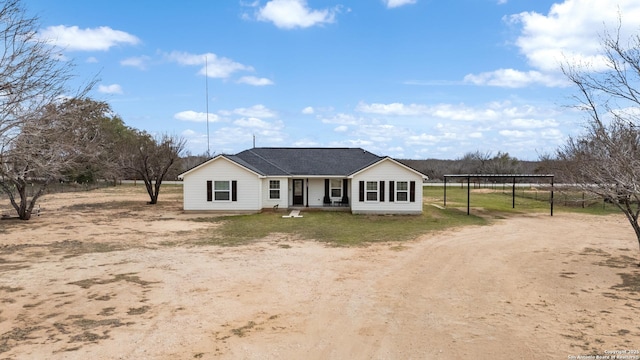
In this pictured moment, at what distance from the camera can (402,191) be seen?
25.0 m

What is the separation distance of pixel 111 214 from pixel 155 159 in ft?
23.7

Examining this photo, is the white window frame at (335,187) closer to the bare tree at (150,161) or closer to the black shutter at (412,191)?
the black shutter at (412,191)

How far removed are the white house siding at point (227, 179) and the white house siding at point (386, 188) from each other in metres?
5.90

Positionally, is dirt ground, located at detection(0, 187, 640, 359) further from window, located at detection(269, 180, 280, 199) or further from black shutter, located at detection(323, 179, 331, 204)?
black shutter, located at detection(323, 179, 331, 204)

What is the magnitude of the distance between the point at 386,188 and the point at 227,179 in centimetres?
954

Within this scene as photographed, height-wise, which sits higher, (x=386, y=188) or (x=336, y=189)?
(x=386, y=188)

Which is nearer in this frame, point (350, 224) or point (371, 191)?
point (350, 224)

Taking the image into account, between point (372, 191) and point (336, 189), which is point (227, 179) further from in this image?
point (372, 191)

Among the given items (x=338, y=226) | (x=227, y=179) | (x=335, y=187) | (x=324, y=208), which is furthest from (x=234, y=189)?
(x=338, y=226)

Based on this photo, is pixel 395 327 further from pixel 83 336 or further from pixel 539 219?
pixel 539 219

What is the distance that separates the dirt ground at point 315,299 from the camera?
6.60 meters

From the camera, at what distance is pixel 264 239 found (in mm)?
16703

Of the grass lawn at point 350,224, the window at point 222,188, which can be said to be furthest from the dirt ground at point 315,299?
the window at point 222,188

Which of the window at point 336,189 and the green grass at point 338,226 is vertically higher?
the window at point 336,189
